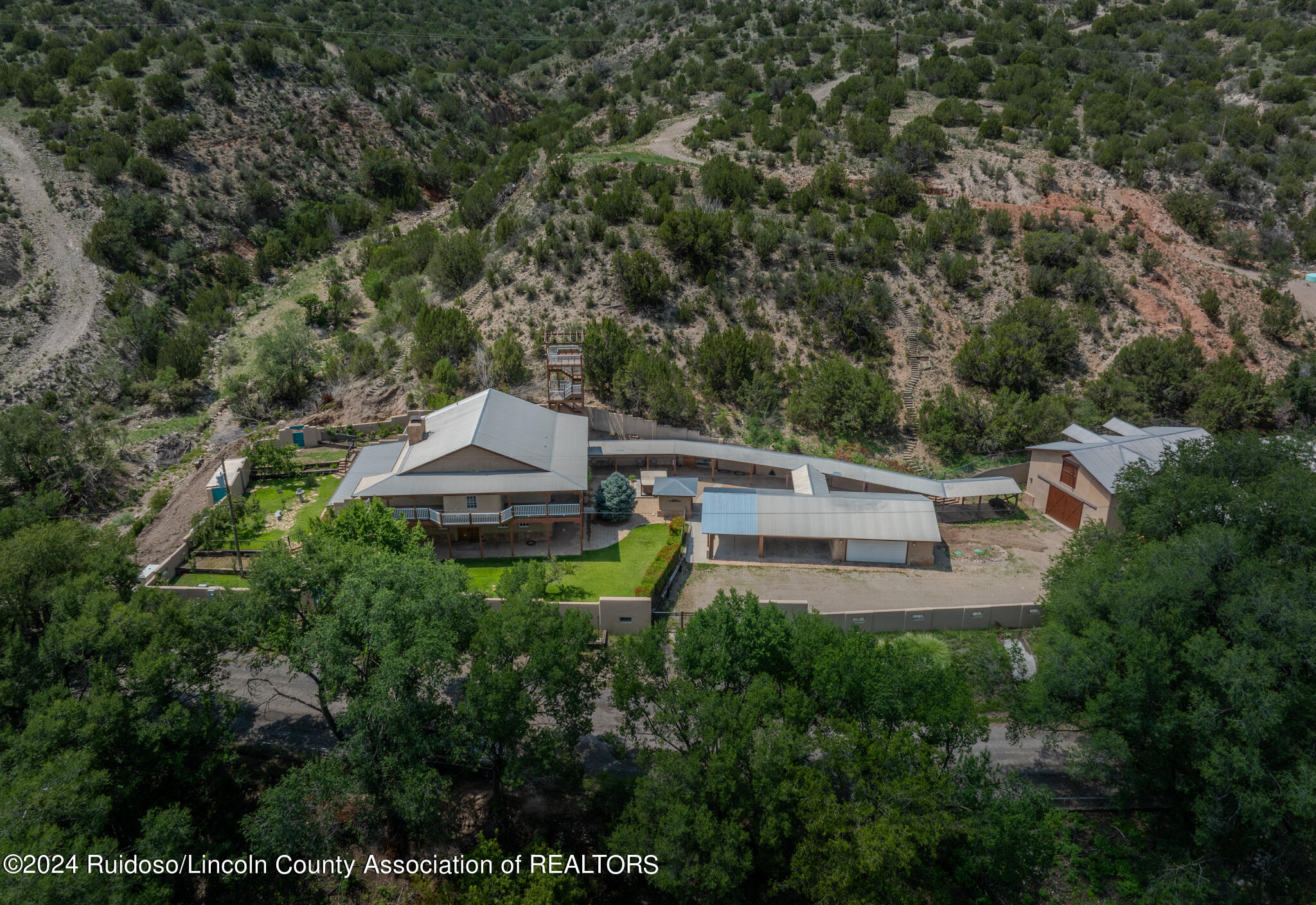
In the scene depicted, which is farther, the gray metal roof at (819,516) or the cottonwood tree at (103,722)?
the gray metal roof at (819,516)

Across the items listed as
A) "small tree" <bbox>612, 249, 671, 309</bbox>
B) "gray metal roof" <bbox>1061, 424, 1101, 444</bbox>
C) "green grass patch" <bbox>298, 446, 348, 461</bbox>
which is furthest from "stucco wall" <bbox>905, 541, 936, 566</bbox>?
"green grass patch" <bbox>298, 446, 348, 461</bbox>

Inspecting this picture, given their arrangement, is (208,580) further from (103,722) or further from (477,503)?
(103,722)

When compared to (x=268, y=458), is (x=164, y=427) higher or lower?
lower

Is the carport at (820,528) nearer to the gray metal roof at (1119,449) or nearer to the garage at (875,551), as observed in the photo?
the garage at (875,551)

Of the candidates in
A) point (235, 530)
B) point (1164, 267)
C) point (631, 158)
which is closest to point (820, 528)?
point (235, 530)

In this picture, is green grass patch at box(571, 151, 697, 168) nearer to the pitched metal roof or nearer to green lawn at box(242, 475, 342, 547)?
the pitched metal roof

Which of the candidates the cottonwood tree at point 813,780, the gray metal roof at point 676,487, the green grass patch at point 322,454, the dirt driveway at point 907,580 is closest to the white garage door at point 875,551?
the dirt driveway at point 907,580
